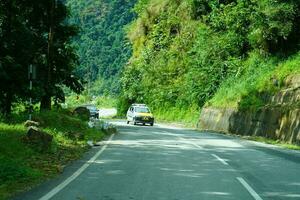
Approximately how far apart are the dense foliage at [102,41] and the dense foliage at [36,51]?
88.8 metres

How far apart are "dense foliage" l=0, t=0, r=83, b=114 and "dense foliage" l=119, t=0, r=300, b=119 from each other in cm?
1289

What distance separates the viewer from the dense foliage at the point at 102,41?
390 feet

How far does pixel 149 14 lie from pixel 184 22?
31.5ft

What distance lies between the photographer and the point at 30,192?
368 inches

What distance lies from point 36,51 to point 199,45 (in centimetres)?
2711

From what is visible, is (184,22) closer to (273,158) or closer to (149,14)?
(149,14)

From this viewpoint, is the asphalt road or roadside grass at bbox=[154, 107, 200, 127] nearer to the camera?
the asphalt road

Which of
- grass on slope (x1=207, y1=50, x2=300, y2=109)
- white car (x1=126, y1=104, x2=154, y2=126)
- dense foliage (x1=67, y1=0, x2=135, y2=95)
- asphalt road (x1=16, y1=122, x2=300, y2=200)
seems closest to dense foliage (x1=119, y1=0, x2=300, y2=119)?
grass on slope (x1=207, y1=50, x2=300, y2=109)

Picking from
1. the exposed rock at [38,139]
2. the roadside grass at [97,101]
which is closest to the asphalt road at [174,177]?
the exposed rock at [38,139]

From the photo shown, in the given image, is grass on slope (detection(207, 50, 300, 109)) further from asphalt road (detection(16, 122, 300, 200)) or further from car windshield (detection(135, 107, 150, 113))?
asphalt road (detection(16, 122, 300, 200))

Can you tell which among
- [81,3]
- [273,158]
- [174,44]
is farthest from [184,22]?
[81,3]

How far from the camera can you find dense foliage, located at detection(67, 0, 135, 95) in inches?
4683

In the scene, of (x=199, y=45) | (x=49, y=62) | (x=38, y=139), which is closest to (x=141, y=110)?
(x=199, y=45)

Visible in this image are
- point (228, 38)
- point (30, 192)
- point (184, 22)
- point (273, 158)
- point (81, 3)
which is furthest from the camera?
point (81, 3)
